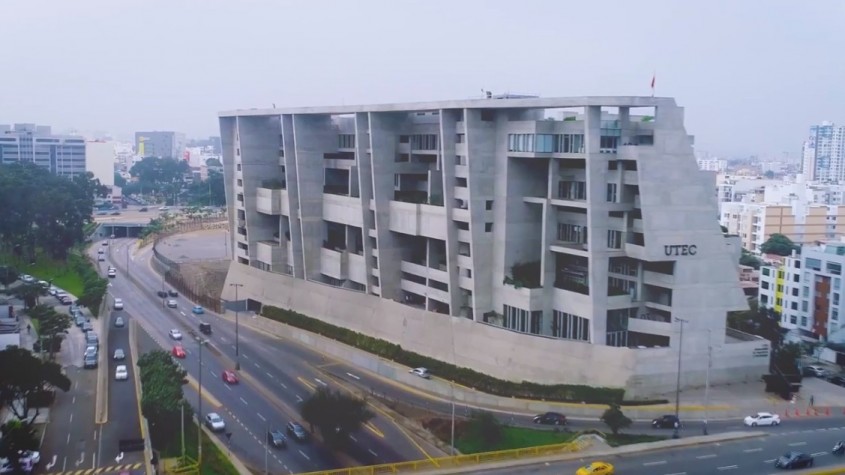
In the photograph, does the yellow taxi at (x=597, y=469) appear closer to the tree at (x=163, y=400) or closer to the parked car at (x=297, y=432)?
the parked car at (x=297, y=432)

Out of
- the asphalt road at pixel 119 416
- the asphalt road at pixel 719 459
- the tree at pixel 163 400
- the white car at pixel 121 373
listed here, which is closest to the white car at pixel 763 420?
the asphalt road at pixel 719 459

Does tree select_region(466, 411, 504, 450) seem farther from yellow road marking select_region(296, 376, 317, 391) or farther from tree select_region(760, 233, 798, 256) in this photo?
tree select_region(760, 233, 798, 256)

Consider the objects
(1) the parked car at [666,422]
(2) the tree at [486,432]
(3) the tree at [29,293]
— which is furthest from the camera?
(3) the tree at [29,293]

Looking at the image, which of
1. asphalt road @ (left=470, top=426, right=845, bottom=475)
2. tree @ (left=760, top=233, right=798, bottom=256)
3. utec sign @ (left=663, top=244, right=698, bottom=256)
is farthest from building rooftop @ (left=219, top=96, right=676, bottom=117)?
tree @ (left=760, top=233, right=798, bottom=256)

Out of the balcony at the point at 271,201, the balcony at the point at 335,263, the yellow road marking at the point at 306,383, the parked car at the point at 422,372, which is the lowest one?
the yellow road marking at the point at 306,383

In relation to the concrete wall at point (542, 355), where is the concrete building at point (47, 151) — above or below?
above

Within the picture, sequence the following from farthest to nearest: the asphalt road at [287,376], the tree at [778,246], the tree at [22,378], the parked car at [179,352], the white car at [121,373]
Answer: the tree at [778,246], the parked car at [179,352], the white car at [121,373], the tree at [22,378], the asphalt road at [287,376]

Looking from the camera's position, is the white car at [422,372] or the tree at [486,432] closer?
the tree at [486,432]
